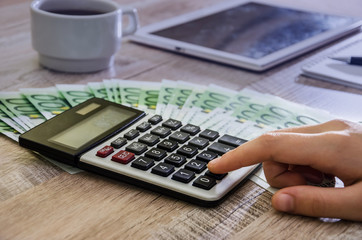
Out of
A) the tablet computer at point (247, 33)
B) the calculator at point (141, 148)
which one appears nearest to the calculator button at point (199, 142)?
the calculator at point (141, 148)

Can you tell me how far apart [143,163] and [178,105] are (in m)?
0.21

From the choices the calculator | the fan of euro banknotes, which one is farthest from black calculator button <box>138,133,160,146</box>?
the fan of euro banknotes

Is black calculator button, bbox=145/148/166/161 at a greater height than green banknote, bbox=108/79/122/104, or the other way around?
black calculator button, bbox=145/148/166/161

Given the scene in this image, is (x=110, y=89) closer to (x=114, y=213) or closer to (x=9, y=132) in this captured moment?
(x=9, y=132)

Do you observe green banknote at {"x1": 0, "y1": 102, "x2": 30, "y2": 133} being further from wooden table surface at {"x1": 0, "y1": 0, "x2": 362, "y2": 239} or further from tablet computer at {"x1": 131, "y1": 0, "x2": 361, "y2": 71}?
tablet computer at {"x1": 131, "y1": 0, "x2": 361, "y2": 71}

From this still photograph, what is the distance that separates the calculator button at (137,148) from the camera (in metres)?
0.55

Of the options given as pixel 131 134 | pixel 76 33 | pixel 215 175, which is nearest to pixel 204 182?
pixel 215 175

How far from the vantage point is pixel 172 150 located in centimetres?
55

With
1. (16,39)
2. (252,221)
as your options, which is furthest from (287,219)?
(16,39)

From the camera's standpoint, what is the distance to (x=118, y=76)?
0.83 metres

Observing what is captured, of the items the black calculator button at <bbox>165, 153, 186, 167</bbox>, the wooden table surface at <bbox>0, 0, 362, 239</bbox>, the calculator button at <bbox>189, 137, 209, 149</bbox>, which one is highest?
the calculator button at <bbox>189, 137, 209, 149</bbox>

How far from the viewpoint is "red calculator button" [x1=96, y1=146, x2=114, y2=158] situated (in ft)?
1.78

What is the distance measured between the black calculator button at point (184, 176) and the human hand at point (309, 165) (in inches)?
0.9

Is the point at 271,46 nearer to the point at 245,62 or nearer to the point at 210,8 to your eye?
A: the point at 245,62
